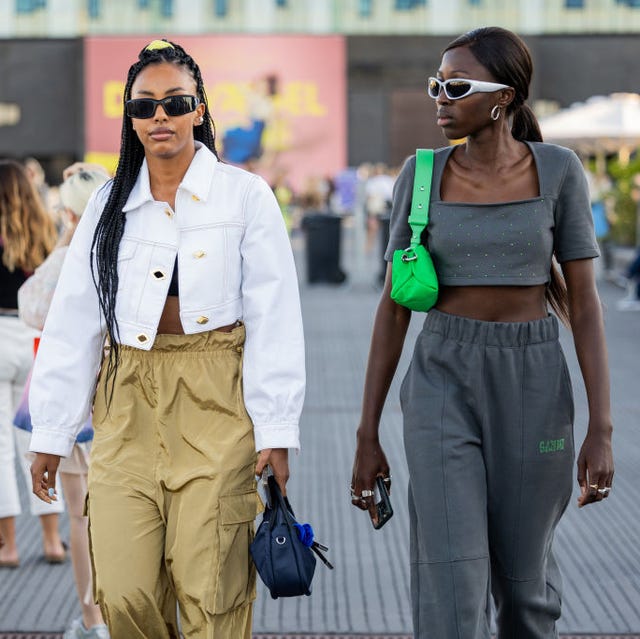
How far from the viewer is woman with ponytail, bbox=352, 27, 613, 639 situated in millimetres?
3324

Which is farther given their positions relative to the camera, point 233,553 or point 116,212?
point 116,212

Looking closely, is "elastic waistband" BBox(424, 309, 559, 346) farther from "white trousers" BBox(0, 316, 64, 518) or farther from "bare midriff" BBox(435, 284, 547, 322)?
"white trousers" BBox(0, 316, 64, 518)

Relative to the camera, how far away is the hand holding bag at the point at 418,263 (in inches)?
131

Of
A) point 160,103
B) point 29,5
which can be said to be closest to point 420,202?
point 160,103

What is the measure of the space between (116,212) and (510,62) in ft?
3.72

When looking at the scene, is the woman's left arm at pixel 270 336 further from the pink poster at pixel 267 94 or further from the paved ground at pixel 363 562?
the pink poster at pixel 267 94

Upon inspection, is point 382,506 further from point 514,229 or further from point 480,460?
point 514,229

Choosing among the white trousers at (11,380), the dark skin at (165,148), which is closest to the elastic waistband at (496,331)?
the dark skin at (165,148)

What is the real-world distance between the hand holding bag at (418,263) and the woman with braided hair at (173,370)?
31 cm

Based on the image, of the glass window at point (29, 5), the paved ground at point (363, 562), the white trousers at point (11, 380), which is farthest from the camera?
the glass window at point (29, 5)

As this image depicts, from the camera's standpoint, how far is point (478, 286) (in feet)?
11.1

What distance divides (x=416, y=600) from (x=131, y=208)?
1299mm

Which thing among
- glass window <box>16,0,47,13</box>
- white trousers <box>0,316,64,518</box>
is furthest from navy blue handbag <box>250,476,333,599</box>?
glass window <box>16,0,47,13</box>

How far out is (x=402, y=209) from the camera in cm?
348
